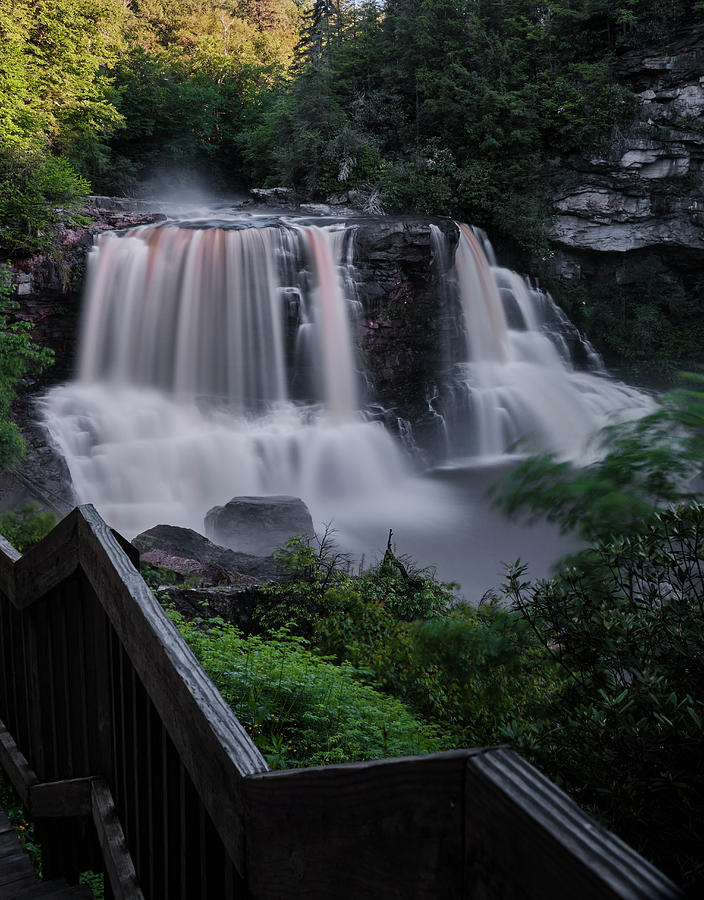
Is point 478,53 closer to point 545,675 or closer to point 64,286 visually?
point 64,286

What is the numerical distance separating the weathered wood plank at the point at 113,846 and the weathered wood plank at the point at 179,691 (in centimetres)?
64

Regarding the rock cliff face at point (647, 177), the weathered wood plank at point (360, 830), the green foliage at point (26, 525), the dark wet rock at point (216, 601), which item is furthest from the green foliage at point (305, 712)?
the rock cliff face at point (647, 177)

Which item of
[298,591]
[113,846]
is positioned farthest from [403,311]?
[113,846]

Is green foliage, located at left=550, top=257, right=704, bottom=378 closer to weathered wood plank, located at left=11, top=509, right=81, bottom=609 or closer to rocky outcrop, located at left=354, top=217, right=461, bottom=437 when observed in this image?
rocky outcrop, located at left=354, top=217, right=461, bottom=437

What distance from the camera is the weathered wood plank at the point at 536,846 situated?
1.96ft

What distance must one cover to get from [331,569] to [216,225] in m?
12.4

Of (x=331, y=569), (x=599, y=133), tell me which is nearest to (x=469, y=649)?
(x=331, y=569)

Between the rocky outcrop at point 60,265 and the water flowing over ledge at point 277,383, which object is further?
the rocky outcrop at point 60,265

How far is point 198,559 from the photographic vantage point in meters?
9.11

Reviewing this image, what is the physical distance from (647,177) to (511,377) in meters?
10.2

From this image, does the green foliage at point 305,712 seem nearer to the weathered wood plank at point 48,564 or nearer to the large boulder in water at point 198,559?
the weathered wood plank at point 48,564

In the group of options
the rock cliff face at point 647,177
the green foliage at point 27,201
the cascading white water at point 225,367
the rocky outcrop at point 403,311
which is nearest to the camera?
the cascading white water at point 225,367

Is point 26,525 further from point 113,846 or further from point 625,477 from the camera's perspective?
point 625,477

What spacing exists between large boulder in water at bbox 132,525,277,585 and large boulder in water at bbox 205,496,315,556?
3.11 feet
